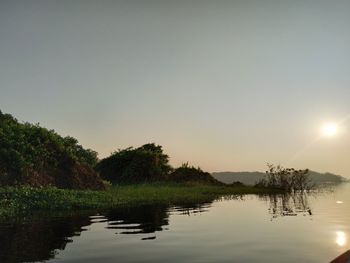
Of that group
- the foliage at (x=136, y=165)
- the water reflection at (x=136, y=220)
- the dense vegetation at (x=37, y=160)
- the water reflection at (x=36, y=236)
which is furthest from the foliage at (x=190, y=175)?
the water reflection at (x=36, y=236)

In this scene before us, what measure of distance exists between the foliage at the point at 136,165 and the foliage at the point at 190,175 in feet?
5.48

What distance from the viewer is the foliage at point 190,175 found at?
70.8m

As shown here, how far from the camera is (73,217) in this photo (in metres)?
24.6

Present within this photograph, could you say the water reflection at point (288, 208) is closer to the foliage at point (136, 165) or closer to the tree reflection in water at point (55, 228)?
the tree reflection in water at point (55, 228)

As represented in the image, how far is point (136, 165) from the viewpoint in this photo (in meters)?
68.1

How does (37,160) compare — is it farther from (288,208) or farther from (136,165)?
(136,165)

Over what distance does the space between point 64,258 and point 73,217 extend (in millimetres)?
11222

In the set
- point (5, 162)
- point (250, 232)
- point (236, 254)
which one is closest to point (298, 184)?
point (5, 162)

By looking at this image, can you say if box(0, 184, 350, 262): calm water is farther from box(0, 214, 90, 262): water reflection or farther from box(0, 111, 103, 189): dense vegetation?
box(0, 111, 103, 189): dense vegetation

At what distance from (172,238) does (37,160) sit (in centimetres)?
2365

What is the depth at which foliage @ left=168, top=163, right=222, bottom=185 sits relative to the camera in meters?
70.8

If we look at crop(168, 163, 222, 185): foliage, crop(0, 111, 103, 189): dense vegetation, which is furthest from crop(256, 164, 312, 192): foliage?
crop(0, 111, 103, 189): dense vegetation

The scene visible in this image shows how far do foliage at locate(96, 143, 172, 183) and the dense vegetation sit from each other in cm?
2178

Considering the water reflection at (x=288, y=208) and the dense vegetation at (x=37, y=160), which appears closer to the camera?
the water reflection at (x=288, y=208)
